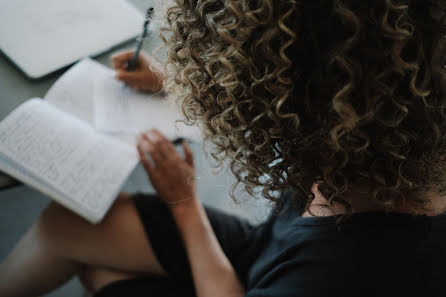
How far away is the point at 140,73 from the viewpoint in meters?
0.88

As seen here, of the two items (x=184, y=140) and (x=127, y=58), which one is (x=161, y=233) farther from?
(x=127, y=58)

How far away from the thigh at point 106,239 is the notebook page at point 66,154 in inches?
4.9

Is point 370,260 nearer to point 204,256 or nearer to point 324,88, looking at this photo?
point 324,88

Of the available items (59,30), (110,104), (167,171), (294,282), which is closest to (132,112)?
(110,104)

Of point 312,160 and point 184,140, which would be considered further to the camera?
point 184,140

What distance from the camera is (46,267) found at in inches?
32.1

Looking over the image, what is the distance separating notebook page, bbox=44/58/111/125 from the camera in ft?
2.59

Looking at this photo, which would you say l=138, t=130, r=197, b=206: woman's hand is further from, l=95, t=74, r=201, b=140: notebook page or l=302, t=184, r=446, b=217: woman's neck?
l=302, t=184, r=446, b=217: woman's neck

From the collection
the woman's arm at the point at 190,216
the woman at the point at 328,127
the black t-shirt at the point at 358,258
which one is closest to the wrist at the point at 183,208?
the woman's arm at the point at 190,216

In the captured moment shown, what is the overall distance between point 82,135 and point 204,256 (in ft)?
1.19

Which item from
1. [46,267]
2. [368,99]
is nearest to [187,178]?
[46,267]

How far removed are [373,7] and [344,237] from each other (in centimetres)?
32

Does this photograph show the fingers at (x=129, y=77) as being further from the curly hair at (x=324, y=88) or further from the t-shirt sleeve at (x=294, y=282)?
the t-shirt sleeve at (x=294, y=282)

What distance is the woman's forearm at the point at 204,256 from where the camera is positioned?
0.74 m
